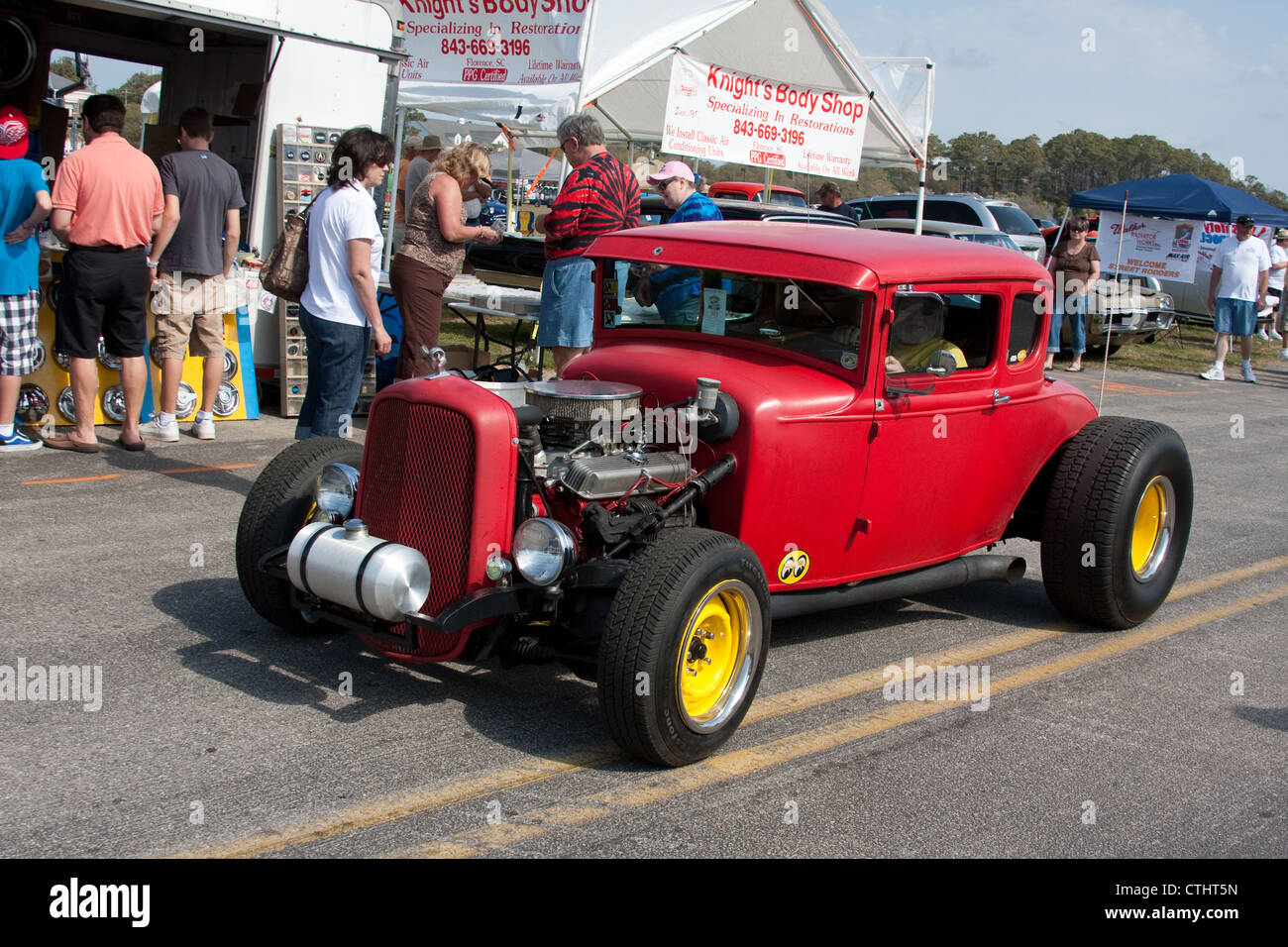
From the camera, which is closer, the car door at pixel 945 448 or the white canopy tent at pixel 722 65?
the car door at pixel 945 448

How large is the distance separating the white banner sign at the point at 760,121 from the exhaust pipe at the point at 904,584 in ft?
30.2

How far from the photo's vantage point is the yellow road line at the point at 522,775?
11.1ft

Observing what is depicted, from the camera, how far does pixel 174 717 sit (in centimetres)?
413

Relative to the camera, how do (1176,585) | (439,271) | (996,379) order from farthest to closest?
(439,271) < (1176,585) < (996,379)

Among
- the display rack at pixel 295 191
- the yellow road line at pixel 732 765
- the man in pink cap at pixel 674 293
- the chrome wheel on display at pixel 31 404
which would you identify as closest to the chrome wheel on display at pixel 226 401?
the display rack at pixel 295 191

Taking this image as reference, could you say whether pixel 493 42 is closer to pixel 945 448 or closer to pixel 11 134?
pixel 11 134

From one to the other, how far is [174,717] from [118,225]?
14.2 ft

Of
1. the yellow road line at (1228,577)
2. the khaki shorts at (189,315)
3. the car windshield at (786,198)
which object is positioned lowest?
the yellow road line at (1228,577)

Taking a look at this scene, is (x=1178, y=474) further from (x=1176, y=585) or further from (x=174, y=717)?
(x=174, y=717)

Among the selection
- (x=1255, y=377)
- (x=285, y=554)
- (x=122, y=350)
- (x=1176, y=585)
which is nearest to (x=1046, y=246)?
(x=1255, y=377)

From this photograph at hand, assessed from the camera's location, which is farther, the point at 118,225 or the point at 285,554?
the point at 118,225

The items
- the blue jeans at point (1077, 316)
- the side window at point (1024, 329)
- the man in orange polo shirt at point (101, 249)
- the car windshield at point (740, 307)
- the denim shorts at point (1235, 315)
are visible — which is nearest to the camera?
the car windshield at point (740, 307)

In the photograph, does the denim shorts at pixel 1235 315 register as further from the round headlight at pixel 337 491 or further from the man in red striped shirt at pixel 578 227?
the round headlight at pixel 337 491
